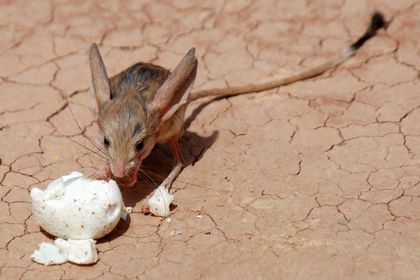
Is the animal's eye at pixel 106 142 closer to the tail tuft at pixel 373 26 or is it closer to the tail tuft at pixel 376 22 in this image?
the tail tuft at pixel 373 26

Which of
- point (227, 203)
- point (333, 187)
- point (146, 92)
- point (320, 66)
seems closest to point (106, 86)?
point (146, 92)

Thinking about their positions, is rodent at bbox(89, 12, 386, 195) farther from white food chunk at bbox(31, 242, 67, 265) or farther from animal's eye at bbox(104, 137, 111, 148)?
white food chunk at bbox(31, 242, 67, 265)

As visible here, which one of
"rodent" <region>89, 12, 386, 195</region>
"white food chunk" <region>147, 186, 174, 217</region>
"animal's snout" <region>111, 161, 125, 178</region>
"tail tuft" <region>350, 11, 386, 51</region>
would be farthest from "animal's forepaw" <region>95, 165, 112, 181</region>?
"tail tuft" <region>350, 11, 386, 51</region>

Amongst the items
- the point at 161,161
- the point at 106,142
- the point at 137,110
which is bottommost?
the point at 161,161

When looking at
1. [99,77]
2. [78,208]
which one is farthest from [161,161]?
[78,208]

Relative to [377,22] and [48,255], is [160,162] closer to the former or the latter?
[48,255]

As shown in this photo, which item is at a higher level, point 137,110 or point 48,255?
point 137,110

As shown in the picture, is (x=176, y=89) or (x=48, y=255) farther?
(x=176, y=89)
